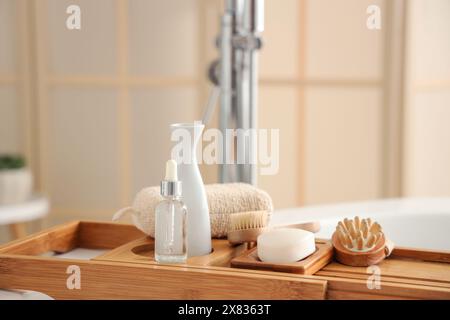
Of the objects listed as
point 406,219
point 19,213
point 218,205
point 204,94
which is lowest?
point 19,213

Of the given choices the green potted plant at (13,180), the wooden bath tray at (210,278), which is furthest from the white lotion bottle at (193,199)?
the green potted plant at (13,180)

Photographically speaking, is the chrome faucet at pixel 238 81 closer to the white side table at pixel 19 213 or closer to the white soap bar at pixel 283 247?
the white soap bar at pixel 283 247

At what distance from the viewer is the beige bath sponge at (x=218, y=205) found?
790 millimetres

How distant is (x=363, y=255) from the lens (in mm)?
703

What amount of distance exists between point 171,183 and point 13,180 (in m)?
1.51

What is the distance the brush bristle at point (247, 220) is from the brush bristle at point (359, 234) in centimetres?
9

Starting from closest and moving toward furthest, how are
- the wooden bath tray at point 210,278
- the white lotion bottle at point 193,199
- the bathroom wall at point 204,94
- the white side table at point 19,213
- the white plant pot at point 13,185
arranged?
the wooden bath tray at point 210,278 < the white lotion bottle at point 193,199 < the white side table at point 19,213 < the white plant pot at point 13,185 < the bathroom wall at point 204,94

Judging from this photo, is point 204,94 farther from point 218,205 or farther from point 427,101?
point 218,205

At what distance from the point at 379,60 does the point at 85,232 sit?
58.9 inches

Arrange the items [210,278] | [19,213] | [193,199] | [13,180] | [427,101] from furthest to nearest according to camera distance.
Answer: [427,101]
[13,180]
[19,213]
[193,199]
[210,278]

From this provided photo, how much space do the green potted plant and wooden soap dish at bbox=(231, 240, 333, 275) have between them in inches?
58.9

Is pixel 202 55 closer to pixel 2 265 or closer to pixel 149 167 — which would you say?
pixel 149 167

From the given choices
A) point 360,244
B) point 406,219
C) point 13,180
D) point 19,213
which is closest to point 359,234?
point 360,244

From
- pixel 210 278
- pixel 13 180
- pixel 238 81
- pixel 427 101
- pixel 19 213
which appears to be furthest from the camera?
pixel 427 101
